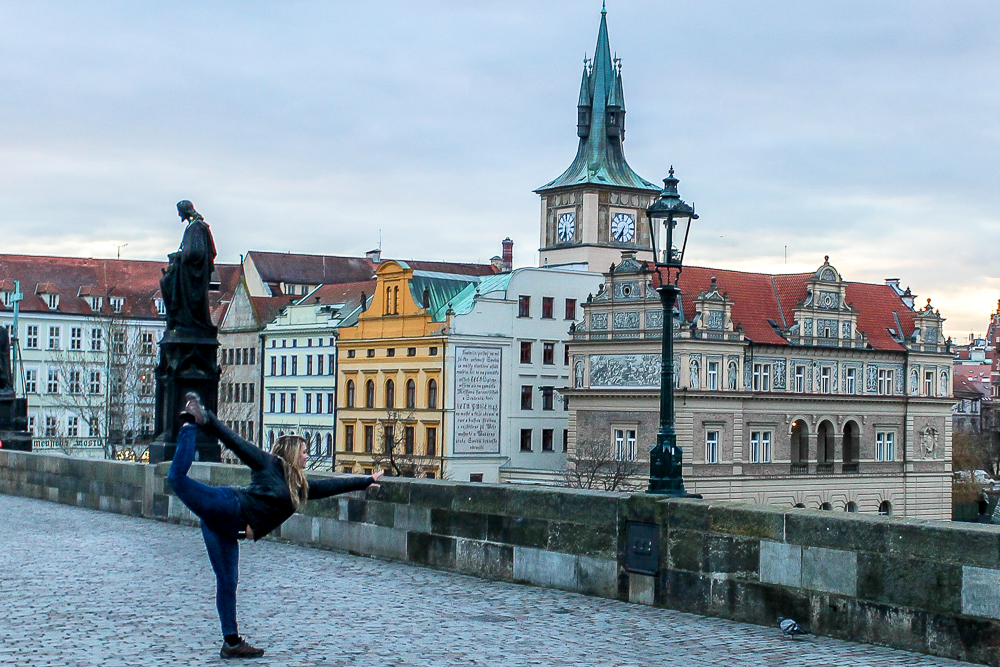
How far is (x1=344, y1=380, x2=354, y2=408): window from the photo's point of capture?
83.9m

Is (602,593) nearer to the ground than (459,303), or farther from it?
nearer to the ground

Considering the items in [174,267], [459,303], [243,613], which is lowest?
[243,613]

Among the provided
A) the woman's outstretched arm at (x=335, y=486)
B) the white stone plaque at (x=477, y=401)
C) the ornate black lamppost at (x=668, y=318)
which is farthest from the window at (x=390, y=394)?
the woman's outstretched arm at (x=335, y=486)

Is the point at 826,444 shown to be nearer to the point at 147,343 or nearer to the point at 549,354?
the point at 549,354

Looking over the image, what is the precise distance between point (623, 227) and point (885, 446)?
1996cm

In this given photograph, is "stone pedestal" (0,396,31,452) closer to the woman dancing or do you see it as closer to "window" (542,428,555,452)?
the woman dancing

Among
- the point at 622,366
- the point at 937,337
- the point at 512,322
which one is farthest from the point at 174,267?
the point at 937,337

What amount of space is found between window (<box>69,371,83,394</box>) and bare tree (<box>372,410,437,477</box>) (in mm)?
24392

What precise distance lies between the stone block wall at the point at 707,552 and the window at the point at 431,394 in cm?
6085

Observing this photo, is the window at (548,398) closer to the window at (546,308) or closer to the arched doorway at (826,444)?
the window at (546,308)

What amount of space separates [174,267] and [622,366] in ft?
180

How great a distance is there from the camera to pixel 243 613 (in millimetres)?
11695

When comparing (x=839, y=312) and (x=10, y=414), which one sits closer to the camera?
(x=10, y=414)

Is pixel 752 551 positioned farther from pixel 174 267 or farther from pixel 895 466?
pixel 895 466
